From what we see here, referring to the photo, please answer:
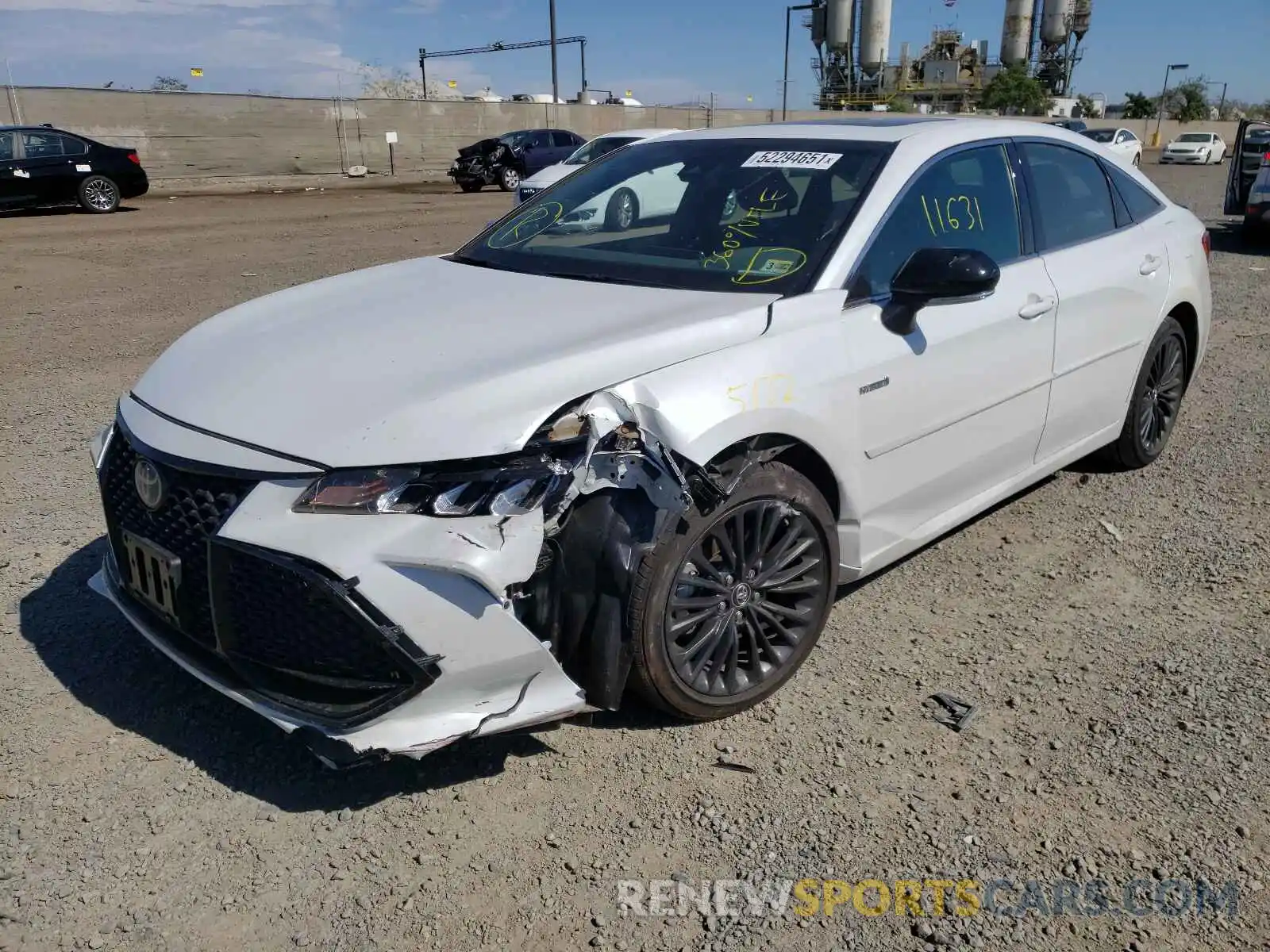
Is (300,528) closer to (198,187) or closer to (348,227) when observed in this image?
(348,227)

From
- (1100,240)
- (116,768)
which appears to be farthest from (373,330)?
(1100,240)

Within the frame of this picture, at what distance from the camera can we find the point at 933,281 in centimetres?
311

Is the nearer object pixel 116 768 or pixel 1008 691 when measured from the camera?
pixel 116 768

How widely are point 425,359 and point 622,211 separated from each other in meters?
1.48

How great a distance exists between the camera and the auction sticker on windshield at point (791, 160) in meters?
3.56

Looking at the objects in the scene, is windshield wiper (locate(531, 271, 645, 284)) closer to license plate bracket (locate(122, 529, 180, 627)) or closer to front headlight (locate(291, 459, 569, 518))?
front headlight (locate(291, 459, 569, 518))

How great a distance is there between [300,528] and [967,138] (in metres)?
2.81

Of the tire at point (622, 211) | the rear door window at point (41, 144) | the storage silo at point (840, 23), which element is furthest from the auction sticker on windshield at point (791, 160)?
the storage silo at point (840, 23)

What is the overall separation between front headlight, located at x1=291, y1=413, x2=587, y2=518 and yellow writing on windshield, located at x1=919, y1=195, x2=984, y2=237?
1.77 metres

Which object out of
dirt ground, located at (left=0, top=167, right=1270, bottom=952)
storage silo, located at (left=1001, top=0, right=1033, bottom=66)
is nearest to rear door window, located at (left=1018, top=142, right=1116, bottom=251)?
dirt ground, located at (left=0, top=167, right=1270, bottom=952)

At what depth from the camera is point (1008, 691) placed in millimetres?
3238

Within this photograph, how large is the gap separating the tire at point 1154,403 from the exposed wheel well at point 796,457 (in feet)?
7.42

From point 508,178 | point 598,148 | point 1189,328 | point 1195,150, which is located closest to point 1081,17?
point 1195,150

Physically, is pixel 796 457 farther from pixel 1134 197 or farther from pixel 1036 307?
pixel 1134 197
